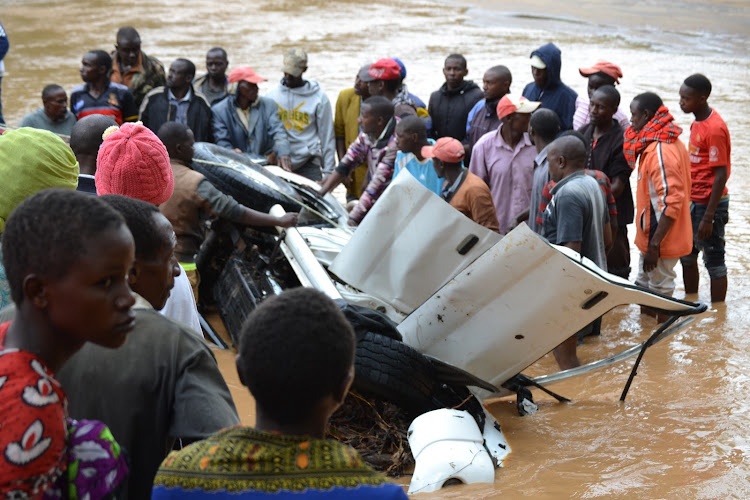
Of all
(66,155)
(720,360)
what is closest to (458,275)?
(66,155)

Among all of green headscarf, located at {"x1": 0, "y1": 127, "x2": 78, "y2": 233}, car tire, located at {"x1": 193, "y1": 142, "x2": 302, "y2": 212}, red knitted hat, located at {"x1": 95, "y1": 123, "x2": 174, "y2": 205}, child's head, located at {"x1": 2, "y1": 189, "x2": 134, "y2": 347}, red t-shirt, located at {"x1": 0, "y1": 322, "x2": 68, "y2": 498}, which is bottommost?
car tire, located at {"x1": 193, "y1": 142, "x2": 302, "y2": 212}

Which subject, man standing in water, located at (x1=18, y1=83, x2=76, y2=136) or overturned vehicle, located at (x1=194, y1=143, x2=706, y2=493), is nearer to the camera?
overturned vehicle, located at (x1=194, y1=143, x2=706, y2=493)

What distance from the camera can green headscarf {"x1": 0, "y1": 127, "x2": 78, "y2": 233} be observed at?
3025 millimetres

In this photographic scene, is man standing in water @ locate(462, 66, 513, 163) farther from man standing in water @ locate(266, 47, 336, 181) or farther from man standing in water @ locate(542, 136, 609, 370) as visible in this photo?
man standing in water @ locate(542, 136, 609, 370)

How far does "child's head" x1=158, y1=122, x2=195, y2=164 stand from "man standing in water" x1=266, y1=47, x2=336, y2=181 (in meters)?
3.63

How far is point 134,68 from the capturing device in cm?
998

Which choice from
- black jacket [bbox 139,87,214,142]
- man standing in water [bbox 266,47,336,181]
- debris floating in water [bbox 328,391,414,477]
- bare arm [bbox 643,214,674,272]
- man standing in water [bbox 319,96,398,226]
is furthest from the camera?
man standing in water [bbox 266,47,336,181]

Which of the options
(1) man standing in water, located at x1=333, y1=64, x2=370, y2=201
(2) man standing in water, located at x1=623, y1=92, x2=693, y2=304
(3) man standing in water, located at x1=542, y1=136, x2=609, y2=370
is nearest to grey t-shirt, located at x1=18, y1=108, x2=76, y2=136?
(1) man standing in water, located at x1=333, y1=64, x2=370, y2=201

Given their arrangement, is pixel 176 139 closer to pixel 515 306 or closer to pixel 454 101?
pixel 515 306

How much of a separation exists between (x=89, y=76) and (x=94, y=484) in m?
8.05

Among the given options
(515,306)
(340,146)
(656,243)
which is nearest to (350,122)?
(340,146)

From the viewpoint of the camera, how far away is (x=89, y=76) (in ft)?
29.6

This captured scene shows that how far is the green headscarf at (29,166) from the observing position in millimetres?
3025

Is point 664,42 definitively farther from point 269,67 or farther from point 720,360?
point 720,360
